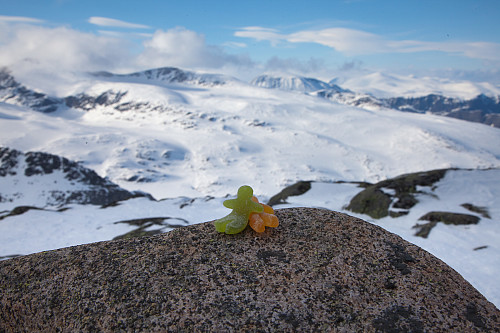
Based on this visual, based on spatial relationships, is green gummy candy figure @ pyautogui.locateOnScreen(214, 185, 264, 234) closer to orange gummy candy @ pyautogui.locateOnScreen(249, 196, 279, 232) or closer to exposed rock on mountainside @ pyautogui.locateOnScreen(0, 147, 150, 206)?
orange gummy candy @ pyautogui.locateOnScreen(249, 196, 279, 232)

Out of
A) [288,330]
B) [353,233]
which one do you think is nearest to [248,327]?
[288,330]

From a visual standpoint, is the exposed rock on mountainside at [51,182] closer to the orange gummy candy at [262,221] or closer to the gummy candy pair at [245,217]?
the gummy candy pair at [245,217]

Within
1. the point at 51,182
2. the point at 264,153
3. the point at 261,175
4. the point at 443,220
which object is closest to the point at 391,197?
the point at 443,220

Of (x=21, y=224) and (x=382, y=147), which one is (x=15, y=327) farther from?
(x=382, y=147)

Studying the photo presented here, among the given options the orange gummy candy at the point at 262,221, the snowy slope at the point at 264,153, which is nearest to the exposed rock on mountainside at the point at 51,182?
the snowy slope at the point at 264,153

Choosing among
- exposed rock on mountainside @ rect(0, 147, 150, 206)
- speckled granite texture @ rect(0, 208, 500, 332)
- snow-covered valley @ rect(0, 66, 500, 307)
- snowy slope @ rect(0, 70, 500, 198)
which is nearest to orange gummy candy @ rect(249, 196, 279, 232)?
speckled granite texture @ rect(0, 208, 500, 332)

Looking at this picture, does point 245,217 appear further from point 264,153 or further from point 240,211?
point 264,153

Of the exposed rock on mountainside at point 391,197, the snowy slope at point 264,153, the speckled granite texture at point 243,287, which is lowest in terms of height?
the snowy slope at point 264,153
